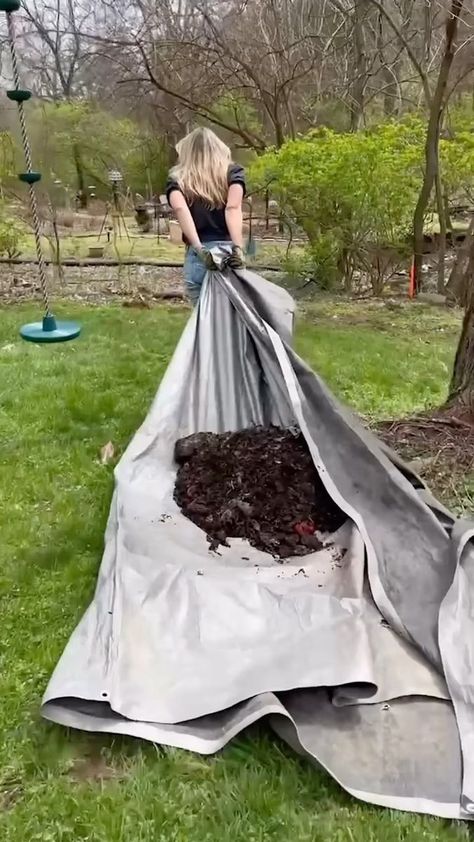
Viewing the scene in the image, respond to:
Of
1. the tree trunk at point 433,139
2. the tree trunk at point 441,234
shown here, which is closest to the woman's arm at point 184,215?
the tree trunk at point 433,139

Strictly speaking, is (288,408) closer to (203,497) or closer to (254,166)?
(203,497)

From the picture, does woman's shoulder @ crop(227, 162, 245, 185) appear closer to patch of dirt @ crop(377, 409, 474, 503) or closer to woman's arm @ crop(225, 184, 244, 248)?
woman's arm @ crop(225, 184, 244, 248)

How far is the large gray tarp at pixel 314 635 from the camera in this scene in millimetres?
1811

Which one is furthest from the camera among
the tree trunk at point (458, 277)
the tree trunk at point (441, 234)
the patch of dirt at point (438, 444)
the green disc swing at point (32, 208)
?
the tree trunk at point (441, 234)

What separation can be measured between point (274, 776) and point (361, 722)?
0.25 metres

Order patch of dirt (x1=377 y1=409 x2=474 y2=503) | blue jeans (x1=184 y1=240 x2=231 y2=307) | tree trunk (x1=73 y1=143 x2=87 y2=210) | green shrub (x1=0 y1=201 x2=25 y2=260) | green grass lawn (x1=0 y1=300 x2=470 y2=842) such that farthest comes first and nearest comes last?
1. tree trunk (x1=73 y1=143 x2=87 y2=210)
2. green shrub (x1=0 y1=201 x2=25 y2=260)
3. blue jeans (x1=184 y1=240 x2=231 y2=307)
4. patch of dirt (x1=377 y1=409 x2=474 y2=503)
5. green grass lawn (x1=0 y1=300 x2=470 y2=842)

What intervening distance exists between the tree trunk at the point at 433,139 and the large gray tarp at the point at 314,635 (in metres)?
5.71

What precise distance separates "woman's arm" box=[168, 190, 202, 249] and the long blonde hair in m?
0.07

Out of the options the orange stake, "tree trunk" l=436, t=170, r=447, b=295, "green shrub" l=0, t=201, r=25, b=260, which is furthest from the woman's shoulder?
"green shrub" l=0, t=201, r=25, b=260

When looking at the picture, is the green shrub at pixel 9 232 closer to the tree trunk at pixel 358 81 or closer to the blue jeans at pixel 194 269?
the tree trunk at pixel 358 81

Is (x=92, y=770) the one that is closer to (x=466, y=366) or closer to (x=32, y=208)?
(x=32, y=208)

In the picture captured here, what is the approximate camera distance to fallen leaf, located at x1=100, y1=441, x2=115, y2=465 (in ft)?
12.0

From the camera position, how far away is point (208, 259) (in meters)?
3.46

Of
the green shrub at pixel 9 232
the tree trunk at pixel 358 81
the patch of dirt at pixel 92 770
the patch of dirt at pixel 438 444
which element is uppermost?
the tree trunk at pixel 358 81
